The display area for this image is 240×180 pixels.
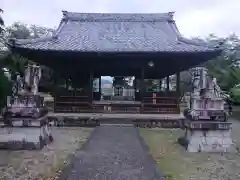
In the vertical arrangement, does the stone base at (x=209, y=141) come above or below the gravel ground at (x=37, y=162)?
above

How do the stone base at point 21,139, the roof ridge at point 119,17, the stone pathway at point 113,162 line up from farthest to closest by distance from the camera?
1. the roof ridge at point 119,17
2. the stone base at point 21,139
3. the stone pathway at point 113,162

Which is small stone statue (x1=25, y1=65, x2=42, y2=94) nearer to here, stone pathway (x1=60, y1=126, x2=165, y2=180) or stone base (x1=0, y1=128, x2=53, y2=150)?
stone base (x1=0, y1=128, x2=53, y2=150)

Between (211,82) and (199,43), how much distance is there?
21.6 feet

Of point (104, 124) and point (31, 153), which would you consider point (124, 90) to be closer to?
point (104, 124)

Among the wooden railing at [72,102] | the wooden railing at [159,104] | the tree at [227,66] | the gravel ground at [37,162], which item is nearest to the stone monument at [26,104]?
the gravel ground at [37,162]

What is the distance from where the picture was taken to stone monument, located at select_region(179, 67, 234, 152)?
809 cm

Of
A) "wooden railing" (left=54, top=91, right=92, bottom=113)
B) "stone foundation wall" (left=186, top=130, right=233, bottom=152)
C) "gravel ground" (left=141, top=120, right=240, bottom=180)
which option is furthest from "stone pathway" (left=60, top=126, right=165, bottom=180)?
"wooden railing" (left=54, top=91, right=92, bottom=113)

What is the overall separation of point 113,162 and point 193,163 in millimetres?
1770

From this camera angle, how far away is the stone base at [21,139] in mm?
8220

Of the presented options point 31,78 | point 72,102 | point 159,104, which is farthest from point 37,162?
point 159,104

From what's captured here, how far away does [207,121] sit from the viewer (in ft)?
26.7

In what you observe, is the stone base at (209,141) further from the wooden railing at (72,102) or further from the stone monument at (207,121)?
the wooden railing at (72,102)

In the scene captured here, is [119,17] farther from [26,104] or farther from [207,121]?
[207,121]

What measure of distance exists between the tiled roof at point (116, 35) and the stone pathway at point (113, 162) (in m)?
6.35
